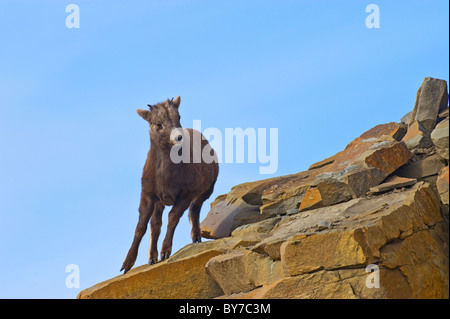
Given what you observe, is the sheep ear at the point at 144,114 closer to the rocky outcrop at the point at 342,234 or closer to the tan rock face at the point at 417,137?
the rocky outcrop at the point at 342,234

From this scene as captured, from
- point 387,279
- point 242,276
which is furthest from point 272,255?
point 387,279

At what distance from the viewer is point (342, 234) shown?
28.1 ft

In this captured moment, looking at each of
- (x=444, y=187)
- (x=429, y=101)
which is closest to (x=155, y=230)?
(x=444, y=187)

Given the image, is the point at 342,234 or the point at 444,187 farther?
the point at 444,187

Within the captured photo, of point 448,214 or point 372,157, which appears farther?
point 372,157

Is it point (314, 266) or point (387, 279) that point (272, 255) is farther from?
point (387, 279)

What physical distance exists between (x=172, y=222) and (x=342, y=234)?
15.0 ft

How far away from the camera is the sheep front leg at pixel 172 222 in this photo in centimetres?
1168

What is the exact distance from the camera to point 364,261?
8.42m

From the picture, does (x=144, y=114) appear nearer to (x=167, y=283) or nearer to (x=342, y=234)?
(x=167, y=283)

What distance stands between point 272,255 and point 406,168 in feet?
13.0

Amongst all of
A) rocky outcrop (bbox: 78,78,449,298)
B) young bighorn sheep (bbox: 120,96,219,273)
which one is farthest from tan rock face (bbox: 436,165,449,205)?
young bighorn sheep (bbox: 120,96,219,273)

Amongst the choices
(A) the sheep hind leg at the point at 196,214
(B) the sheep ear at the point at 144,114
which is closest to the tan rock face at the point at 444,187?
(A) the sheep hind leg at the point at 196,214
